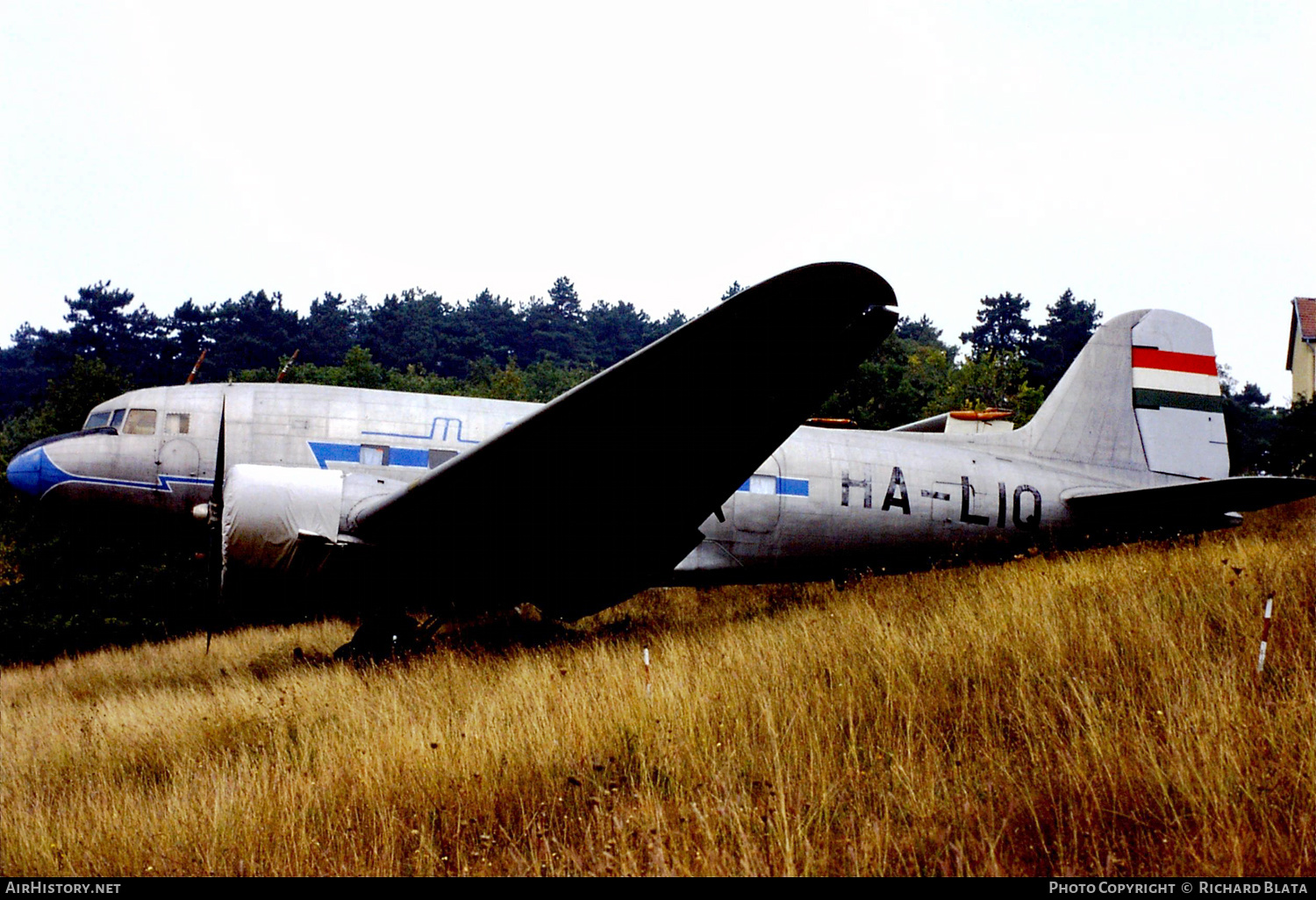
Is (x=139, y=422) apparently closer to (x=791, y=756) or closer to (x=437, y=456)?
(x=437, y=456)

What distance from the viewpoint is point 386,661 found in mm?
8844

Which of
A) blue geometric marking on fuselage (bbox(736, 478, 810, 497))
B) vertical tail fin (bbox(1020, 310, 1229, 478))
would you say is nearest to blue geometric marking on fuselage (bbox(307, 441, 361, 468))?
blue geometric marking on fuselage (bbox(736, 478, 810, 497))

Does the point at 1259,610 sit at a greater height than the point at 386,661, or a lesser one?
greater

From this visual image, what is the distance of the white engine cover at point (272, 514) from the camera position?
7281mm

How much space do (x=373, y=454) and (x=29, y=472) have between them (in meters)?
4.15

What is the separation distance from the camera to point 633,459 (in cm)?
677

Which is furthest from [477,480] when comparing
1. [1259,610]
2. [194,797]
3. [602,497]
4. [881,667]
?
[1259,610]

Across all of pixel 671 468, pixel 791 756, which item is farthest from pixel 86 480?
pixel 791 756

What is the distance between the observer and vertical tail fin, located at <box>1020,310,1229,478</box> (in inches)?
440

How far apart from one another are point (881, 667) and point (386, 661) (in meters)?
5.71

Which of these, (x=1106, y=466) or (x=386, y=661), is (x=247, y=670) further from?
(x=1106, y=466)

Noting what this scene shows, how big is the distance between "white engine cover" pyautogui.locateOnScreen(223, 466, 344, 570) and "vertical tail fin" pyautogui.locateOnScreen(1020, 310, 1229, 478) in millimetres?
9126

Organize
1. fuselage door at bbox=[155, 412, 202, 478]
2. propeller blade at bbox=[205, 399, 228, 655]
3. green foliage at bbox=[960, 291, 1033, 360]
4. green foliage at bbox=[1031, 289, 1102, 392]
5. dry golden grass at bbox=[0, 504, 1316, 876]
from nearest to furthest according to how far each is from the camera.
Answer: dry golden grass at bbox=[0, 504, 1316, 876]
propeller blade at bbox=[205, 399, 228, 655]
fuselage door at bbox=[155, 412, 202, 478]
green foliage at bbox=[1031, 289, 1102, 392]
green foliage at bbox=[960, 291, 1033, 360]

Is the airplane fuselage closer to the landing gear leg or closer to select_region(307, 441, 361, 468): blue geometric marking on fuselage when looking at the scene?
select_region(307, 441, 361, 468): blue geometric marking on fuselage
